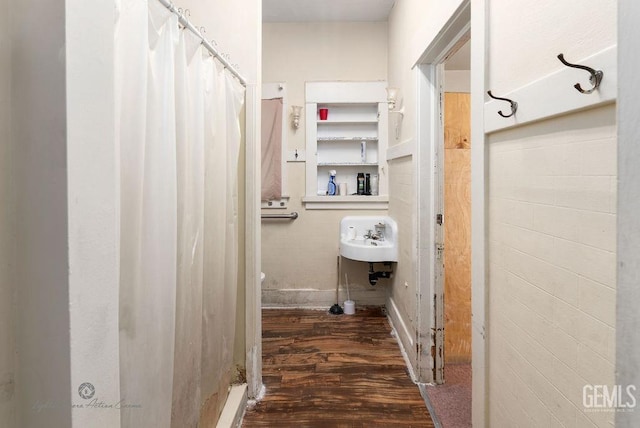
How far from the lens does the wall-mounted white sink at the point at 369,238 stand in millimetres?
3297

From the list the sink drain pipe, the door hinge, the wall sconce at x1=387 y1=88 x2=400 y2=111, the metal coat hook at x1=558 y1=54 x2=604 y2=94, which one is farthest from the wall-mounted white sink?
the metal coat hook at x1=558 y1=54 x2=604 y2=94

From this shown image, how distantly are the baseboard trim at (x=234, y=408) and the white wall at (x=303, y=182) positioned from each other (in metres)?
1.71

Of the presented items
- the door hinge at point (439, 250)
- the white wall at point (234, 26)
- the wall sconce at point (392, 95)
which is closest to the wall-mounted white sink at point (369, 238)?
the door hinge at point (439, 250)

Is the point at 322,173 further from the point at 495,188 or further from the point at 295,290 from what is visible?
the point at 495,188

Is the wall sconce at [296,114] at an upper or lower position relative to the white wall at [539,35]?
upper

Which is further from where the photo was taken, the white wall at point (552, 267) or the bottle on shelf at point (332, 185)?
the bottle on shelf at point (332, 185)

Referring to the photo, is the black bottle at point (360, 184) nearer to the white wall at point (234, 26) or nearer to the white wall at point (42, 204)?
the white wall at point (234, 26)

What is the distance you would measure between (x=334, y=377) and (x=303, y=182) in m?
1.92

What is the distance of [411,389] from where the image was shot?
235 centimetres

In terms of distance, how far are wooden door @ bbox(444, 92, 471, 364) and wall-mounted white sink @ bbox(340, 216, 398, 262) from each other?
2.42ft

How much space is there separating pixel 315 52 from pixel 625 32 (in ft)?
11.5

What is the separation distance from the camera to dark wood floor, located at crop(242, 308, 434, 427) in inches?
81.4

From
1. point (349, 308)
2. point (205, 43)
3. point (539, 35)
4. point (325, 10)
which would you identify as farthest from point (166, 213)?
point (325, 10)

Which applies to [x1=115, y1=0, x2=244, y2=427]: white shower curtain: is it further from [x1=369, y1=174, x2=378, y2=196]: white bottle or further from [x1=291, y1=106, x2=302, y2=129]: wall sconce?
[x1=369, y1=174, x2=378, y2=196]: white bottle
